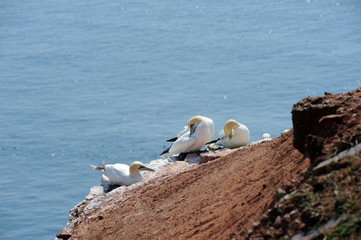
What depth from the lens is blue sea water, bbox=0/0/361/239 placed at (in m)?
12.0

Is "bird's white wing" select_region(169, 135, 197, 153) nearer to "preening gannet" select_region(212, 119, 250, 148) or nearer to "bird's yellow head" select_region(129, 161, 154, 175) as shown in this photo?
"preening gannet" select_region(212, 119, 250, 148)

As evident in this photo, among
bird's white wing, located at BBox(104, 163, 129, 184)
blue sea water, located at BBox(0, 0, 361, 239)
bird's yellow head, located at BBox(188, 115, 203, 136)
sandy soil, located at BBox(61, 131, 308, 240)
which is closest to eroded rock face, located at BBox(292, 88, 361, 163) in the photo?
sandy soil, located at BBox(61, 131, 308, 240)

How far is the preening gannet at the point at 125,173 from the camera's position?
6879 millimetres

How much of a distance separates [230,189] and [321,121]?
987mm

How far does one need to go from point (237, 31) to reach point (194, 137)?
38.6 ft

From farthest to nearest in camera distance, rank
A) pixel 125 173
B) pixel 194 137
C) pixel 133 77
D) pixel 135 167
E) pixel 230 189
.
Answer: pixel 133 77 → pixel 194 137 → pixel 125 173 → pixel 135 167 → pixel 230 189

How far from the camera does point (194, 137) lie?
7.39 meters

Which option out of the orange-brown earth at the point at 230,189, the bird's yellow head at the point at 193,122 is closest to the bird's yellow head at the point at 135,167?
the orange-brown earth at the point at 230,189

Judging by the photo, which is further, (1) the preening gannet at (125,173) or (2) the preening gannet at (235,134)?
(2) the preening gannet at (235,134)

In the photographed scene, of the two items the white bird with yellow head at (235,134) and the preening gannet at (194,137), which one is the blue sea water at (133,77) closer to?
the preening gannet at (194,137)

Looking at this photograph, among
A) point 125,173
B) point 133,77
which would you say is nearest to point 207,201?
point 125,173

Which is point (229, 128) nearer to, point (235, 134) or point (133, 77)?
point (235, 134)

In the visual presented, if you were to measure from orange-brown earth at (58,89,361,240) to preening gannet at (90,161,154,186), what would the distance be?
2.06 ft

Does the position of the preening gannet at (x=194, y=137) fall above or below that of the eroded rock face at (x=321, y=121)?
above
